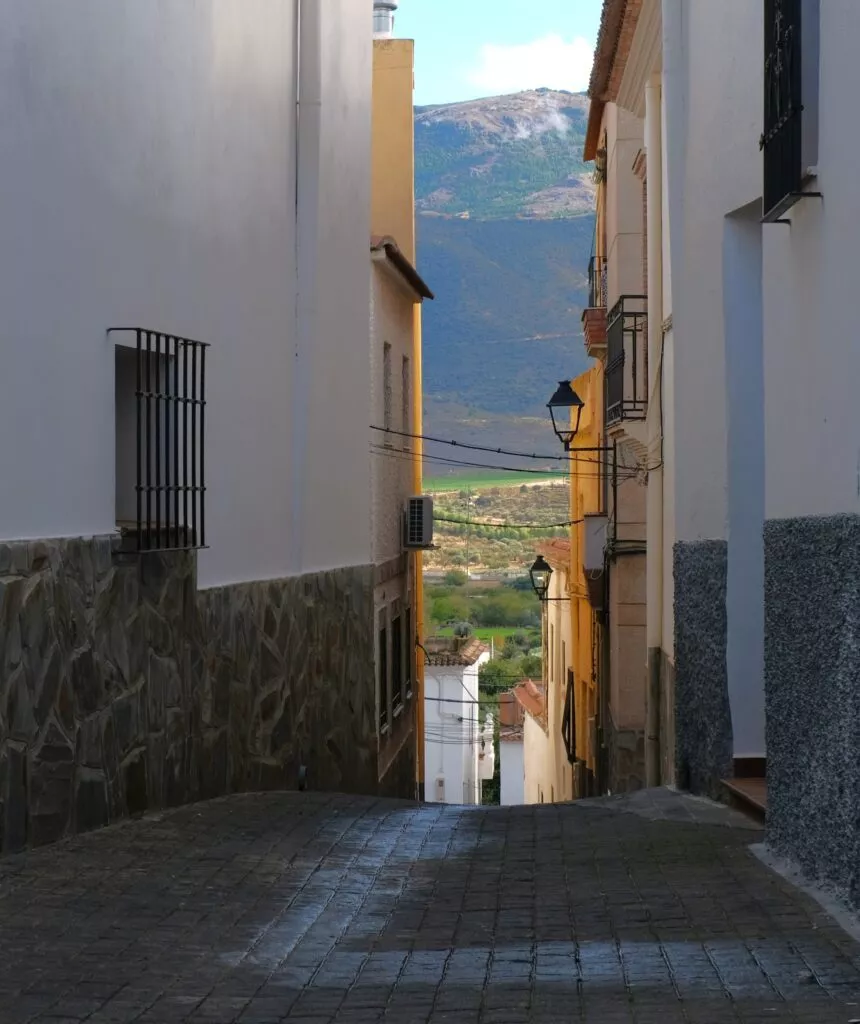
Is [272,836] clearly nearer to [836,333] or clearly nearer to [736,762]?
[736,762]

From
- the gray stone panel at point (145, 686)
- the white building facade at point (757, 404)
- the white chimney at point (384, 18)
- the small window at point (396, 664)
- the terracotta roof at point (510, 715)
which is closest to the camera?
the white building facade at point (757, 404)

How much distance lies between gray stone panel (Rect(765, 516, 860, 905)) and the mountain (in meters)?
65.9

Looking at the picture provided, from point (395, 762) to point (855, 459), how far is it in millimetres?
15129

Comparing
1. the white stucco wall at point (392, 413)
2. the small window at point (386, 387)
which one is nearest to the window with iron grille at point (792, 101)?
the white stucco wall at point (392, 413)

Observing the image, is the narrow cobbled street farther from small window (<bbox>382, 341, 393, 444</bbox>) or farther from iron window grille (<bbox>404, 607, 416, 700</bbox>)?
iron window grille (<bbox>404, 607, 416, 700</bbox>)

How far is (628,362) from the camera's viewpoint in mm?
15867

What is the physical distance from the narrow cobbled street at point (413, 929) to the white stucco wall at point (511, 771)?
174ft

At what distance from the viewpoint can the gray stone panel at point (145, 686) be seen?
7.75m

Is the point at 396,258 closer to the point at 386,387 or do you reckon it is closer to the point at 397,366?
the point at 386,387

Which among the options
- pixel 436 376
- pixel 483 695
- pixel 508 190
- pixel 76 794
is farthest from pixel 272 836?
pixel 508 190

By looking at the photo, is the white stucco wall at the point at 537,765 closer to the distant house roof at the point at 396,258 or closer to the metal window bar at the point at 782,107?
the distant house roof at the point at 396,258

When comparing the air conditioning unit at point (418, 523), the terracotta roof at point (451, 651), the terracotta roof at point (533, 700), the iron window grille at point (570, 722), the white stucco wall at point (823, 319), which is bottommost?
the terracotta roof at point (533, 700)

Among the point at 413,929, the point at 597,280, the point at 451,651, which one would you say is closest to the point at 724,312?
the point at 413,929

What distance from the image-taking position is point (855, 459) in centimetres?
617
